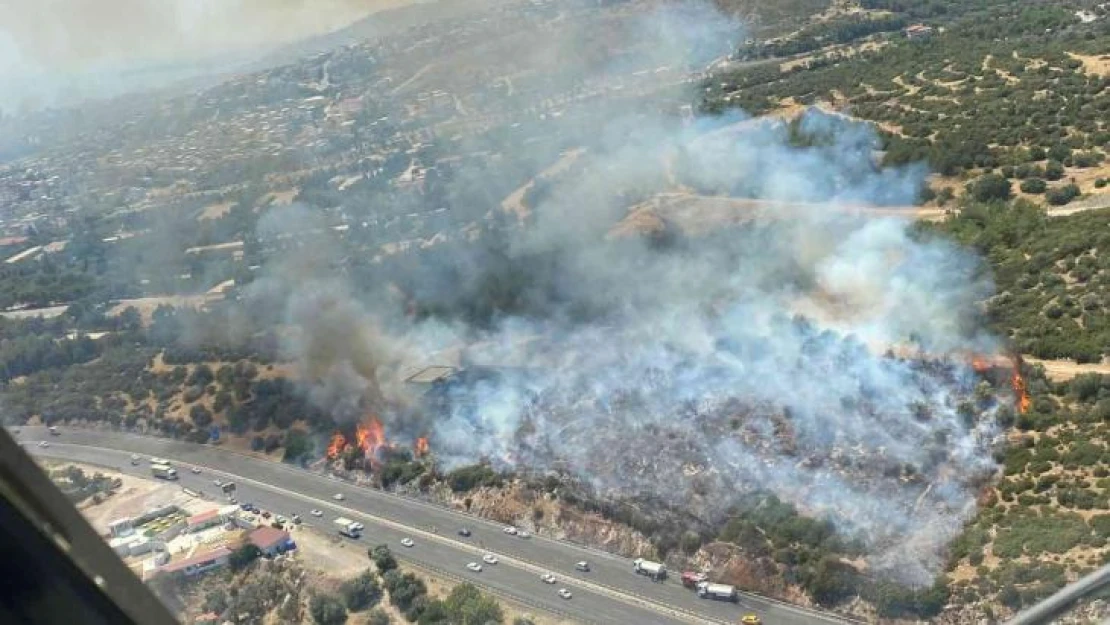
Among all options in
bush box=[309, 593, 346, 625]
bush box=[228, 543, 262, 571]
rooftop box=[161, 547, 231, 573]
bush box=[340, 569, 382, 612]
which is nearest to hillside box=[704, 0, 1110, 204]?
bush box=[340, 569, 382, 612]

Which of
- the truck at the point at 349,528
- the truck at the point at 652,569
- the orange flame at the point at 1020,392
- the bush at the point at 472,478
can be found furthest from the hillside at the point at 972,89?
the truck at the point at 349,528

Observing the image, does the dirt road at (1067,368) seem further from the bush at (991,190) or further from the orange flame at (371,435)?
the orange flame at (371,435)

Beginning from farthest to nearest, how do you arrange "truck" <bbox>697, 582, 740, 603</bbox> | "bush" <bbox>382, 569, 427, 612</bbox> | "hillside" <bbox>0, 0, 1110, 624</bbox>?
"bush" <bbox>382, 569, 427, 612</bbox>, "hillside" <bbox>0, 0, 1110, 624</bbox>, "truck" <bbox>697, 582, 740, 603</bbox>

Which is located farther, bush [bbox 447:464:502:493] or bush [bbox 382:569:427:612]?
bush [bbox 447:464:502:493]

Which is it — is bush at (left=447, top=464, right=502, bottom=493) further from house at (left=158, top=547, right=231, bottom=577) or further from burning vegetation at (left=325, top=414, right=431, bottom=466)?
house at (left=158, top=547, right=231, bottom=577)

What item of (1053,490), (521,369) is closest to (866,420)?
(1053,490)

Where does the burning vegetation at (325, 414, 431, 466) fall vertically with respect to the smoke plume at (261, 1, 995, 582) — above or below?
below
